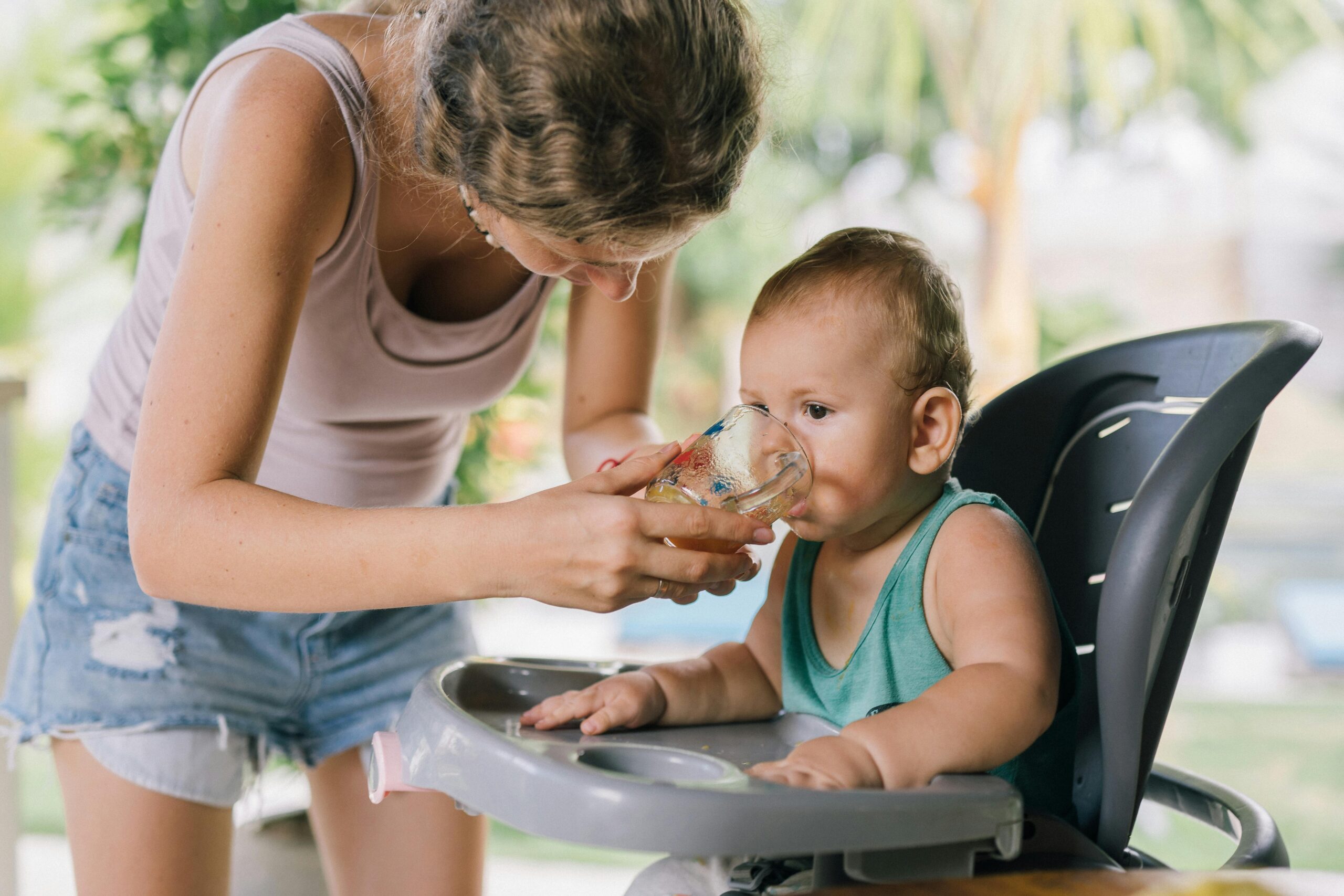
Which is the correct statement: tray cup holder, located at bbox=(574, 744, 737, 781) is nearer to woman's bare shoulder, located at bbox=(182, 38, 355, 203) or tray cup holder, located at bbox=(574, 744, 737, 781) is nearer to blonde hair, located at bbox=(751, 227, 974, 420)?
blonde hair, located at bbox=(751, 227, 974, 420)

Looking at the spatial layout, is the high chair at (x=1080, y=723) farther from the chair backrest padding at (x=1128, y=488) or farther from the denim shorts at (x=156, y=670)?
the denim shorts at (x=156, y=670)

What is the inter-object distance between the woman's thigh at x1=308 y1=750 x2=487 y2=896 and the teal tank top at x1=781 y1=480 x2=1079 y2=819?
46 centimetres

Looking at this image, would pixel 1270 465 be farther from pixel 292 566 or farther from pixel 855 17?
pixel 292 566

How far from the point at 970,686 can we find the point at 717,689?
0.94ft

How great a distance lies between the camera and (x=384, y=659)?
124 centimetres

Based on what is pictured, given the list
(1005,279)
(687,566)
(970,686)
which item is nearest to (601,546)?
(687,566)

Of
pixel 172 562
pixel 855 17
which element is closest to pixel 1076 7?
pixel 855 17

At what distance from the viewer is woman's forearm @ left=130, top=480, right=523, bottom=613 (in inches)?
30.3

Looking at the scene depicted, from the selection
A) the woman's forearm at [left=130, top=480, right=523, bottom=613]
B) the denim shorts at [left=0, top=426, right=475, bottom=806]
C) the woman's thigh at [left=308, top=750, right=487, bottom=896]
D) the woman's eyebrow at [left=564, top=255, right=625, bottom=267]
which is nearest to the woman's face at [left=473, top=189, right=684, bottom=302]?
the woman's eyebrow at [left=564, top=255, right=625, bottom=267]

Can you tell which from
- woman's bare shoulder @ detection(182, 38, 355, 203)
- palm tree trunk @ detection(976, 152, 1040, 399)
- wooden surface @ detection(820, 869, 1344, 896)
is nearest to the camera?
wooden surface @ detection(820, 869, 1344, 896)

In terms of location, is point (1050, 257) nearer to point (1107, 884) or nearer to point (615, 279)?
point (615, 279)

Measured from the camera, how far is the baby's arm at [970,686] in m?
0.76

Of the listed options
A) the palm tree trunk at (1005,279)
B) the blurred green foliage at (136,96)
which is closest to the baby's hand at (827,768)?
the blurred green foliage at (136,96)

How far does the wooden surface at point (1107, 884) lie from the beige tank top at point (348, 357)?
0.65 metres
